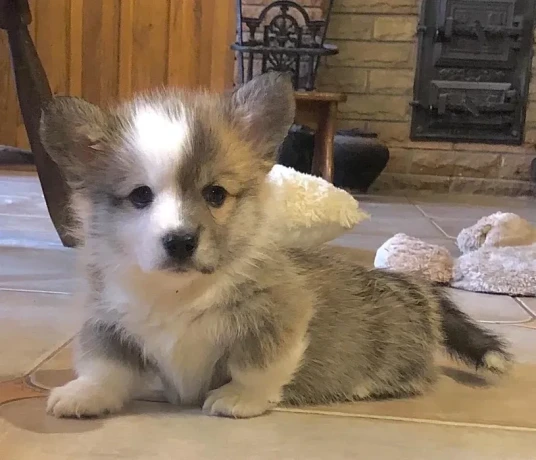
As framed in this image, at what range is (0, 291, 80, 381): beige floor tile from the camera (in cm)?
124

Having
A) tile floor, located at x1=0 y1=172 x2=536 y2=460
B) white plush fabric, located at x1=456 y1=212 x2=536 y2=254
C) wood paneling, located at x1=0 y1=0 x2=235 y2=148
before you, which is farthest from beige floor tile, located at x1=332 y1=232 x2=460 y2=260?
wood paneling, located at x1=0 y1=0 x2=235 y2=148

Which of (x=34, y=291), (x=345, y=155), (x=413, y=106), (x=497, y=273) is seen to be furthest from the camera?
(x=413, y=106)

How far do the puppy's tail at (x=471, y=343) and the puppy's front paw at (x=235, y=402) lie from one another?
357 mm

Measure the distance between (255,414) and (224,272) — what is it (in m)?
0.18

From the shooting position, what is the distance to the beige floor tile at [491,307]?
5.45ft

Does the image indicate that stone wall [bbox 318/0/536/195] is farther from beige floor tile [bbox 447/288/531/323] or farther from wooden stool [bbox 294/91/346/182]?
beige floor tile [bbox 447/288/531/323]

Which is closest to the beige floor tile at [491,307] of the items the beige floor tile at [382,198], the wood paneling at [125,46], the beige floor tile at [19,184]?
the beige floor tile at [382,198]

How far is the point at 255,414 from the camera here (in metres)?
1.03

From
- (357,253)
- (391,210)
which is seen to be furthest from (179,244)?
(391,210)

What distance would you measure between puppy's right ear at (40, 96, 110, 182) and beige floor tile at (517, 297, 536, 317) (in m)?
1.06

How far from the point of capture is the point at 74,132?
101 centimetres

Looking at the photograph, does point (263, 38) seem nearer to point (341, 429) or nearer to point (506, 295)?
point (506, 295)

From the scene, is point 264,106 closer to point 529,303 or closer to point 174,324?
point 174,324

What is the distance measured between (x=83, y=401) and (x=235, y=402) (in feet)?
0.61
